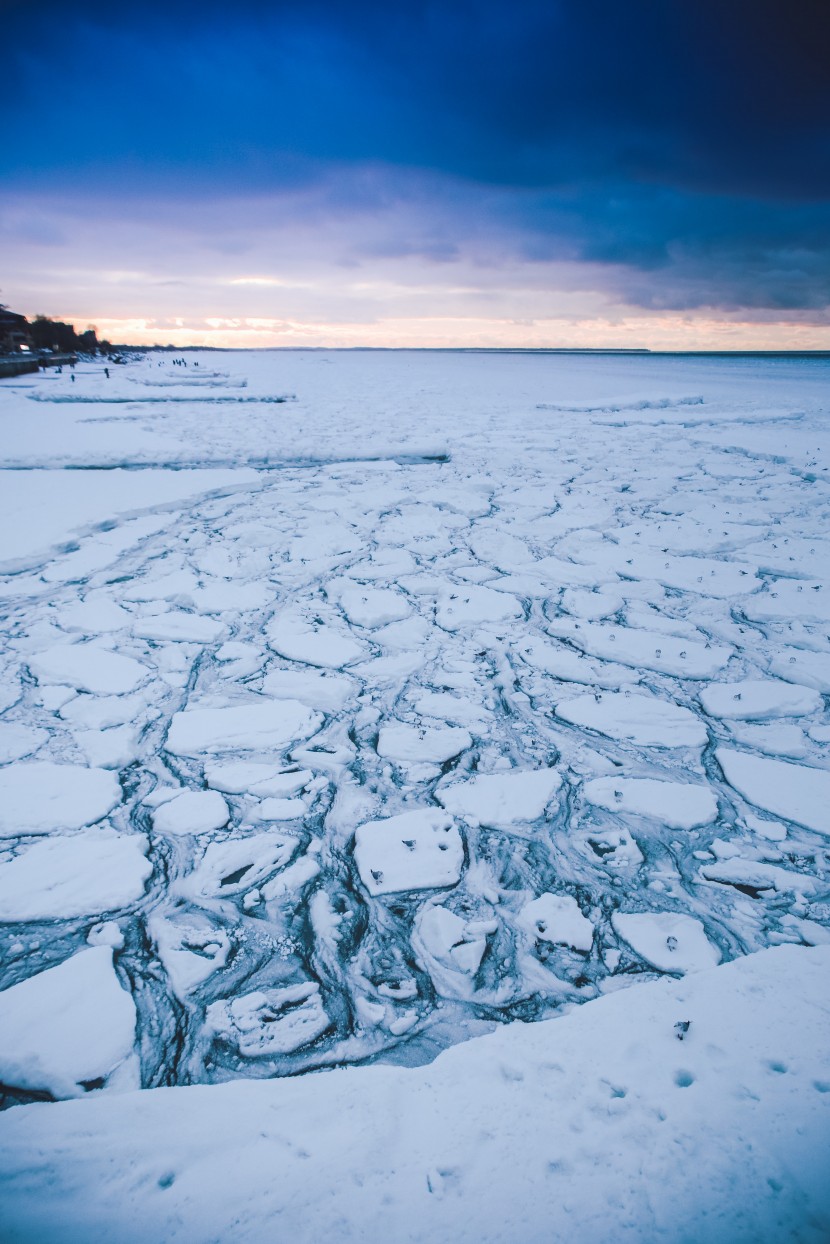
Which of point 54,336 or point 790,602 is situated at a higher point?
point 54,336

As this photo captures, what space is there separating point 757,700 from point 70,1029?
184cm

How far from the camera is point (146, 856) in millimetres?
1229

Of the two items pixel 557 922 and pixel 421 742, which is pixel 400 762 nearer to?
pixel 421 742

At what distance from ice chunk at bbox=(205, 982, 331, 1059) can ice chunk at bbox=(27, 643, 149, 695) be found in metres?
1.14

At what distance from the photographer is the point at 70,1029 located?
909mm

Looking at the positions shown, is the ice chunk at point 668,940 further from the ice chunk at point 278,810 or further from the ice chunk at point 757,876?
the ice chunk at point 278,810

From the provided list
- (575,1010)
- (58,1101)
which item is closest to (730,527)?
(575,1010)

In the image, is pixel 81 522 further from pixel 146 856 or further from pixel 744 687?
pixel 744 687

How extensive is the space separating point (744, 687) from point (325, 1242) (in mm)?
1716

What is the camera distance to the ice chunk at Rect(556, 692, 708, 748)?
5.27ft

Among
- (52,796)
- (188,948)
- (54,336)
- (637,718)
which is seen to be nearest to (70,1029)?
(188,948)

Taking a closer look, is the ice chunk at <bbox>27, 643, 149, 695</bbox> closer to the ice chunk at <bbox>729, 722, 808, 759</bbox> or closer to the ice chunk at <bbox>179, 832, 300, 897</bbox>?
the ice chunk at <bbox>179, 832, 300, 897</bbox>

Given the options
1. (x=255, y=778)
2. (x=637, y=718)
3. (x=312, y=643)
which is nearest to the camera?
(x=255, y=778)

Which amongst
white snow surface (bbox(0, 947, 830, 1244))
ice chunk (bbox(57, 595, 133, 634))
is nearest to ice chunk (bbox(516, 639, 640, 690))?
white snow surface (bbox(0, 947, 830, 1244))
